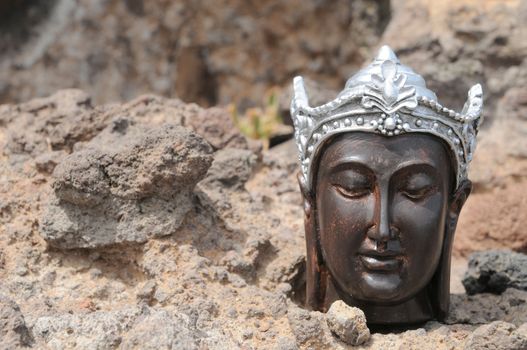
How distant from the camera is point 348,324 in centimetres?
370

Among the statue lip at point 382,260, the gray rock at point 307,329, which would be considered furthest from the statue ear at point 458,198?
the gray rock at point 307,329

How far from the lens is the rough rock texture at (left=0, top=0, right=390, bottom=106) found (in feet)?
26.0

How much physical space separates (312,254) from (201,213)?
0.50 meters

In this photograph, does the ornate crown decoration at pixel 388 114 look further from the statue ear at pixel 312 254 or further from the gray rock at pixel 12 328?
the gray rock at pixel 12 328

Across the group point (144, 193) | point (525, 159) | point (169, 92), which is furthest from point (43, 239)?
point (169, 92)

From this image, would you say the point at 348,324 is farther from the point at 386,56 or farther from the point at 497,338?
the point at 386,56

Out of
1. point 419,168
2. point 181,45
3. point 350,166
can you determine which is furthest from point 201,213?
point 181,45

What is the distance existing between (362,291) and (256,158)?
51.3 inches

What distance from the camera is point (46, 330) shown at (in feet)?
11.3

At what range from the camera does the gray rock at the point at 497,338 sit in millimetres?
3584

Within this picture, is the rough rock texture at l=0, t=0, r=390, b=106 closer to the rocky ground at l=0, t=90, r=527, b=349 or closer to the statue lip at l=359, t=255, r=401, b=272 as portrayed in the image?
the rocky ground at l=0, t=90, r=527, b=349

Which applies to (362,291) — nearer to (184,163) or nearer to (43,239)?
(184,163)

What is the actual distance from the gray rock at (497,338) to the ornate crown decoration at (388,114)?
0.68 m

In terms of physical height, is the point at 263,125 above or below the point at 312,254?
above
